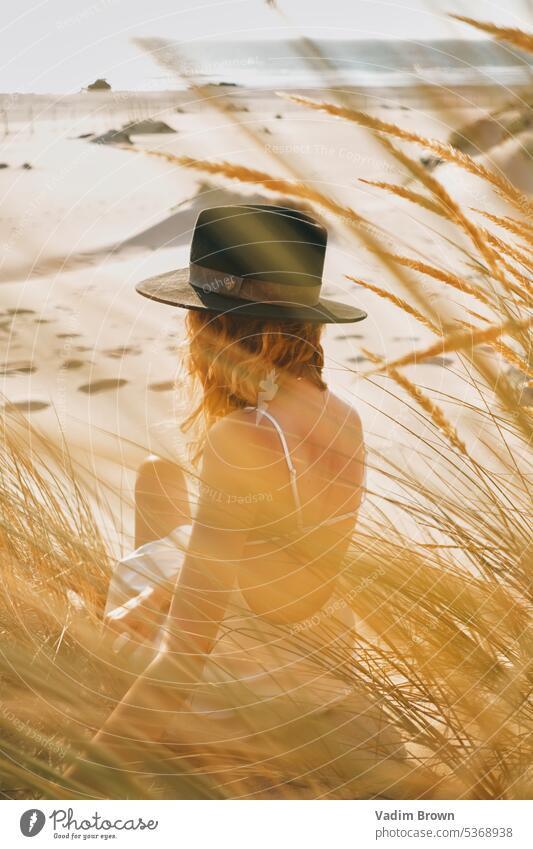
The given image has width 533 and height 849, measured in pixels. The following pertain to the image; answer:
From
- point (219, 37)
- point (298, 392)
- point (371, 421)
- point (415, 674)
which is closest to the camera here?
point (415, 674)

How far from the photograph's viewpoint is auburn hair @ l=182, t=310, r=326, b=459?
4.70 ft

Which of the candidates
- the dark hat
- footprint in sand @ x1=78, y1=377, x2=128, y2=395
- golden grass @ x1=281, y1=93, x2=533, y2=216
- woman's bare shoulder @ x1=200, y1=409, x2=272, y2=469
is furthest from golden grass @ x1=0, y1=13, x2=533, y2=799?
footprint in sand @ x1=78, y1=377, x2=128, y2=395

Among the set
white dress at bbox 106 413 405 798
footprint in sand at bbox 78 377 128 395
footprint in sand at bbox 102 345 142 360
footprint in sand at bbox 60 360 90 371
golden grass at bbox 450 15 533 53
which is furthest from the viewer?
footprint in sand at bbox 102 345 142 360

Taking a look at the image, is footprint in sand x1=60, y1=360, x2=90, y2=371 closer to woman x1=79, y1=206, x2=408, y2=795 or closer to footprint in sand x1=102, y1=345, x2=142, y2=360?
footprint in sand x1=102, y1=345, x2=142, y2=360

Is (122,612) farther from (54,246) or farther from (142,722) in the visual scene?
(54,246)

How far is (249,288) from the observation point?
4.69ft

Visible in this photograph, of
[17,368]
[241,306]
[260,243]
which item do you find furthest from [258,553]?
[17,368]

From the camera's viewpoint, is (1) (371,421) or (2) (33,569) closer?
(2) (33,569)

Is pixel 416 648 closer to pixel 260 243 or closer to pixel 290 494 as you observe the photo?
pixel 290 494

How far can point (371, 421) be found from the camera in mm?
2107

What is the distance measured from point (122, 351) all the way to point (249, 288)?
7.43 ft
